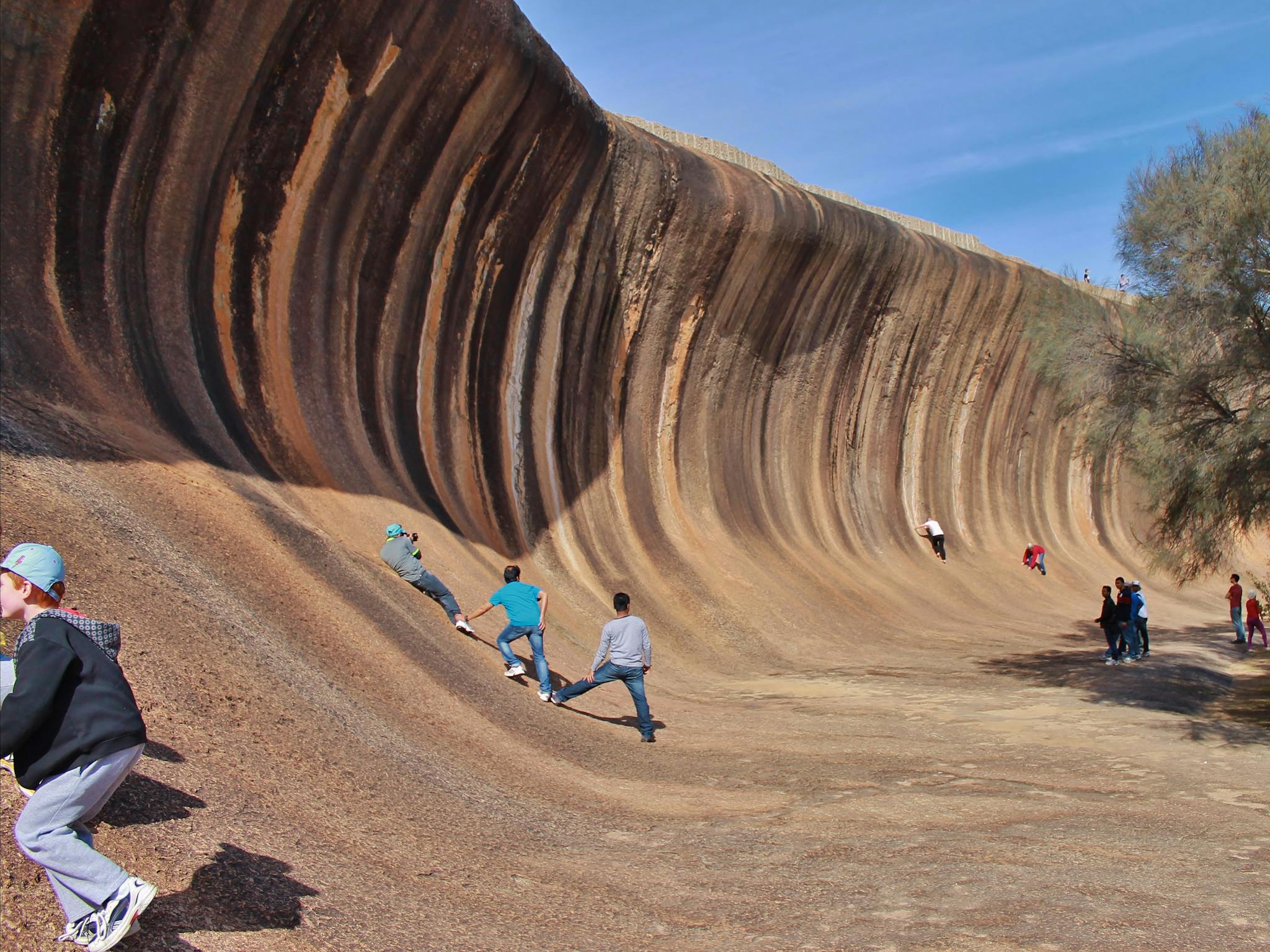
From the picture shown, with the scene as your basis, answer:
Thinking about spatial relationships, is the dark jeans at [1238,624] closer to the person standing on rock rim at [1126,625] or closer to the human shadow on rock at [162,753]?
the person standing on rock rim at [1126,625]

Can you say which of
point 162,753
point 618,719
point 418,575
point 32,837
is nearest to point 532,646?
point 618,719

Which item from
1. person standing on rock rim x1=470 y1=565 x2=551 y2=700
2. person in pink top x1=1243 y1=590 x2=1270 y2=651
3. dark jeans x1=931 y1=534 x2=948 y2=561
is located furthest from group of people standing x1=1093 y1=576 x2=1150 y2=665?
dark jeans x1=931 y1=534 x2=948 y2=561

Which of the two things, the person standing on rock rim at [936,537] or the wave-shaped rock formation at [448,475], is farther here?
the person standing on rock rim at [936,537]

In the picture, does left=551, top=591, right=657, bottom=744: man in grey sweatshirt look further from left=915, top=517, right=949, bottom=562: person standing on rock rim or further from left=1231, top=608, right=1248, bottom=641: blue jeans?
left=915, top=517, right=949, bottom=562: person standing on rock rim

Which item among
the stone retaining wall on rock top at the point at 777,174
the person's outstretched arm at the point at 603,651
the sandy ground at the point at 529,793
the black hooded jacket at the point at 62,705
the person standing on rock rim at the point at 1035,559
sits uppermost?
the stone retaining wall on rock top at the point at 777,174

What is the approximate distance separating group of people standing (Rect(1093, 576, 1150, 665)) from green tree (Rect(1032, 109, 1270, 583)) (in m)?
1.47

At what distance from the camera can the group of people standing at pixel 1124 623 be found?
14.1 metres

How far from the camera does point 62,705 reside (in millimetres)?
3035

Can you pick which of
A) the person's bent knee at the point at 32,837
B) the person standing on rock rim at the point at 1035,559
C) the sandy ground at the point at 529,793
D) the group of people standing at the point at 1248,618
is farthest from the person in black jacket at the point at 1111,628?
the person's bent knee at the point at 32,837

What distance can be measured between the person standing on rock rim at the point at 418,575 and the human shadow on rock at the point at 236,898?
5.44 meters

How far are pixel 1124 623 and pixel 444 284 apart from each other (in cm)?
998

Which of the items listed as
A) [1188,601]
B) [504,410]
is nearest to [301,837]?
[504,410]

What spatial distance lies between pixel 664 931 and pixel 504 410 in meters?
11.4

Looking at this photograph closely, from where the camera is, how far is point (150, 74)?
10.2m
